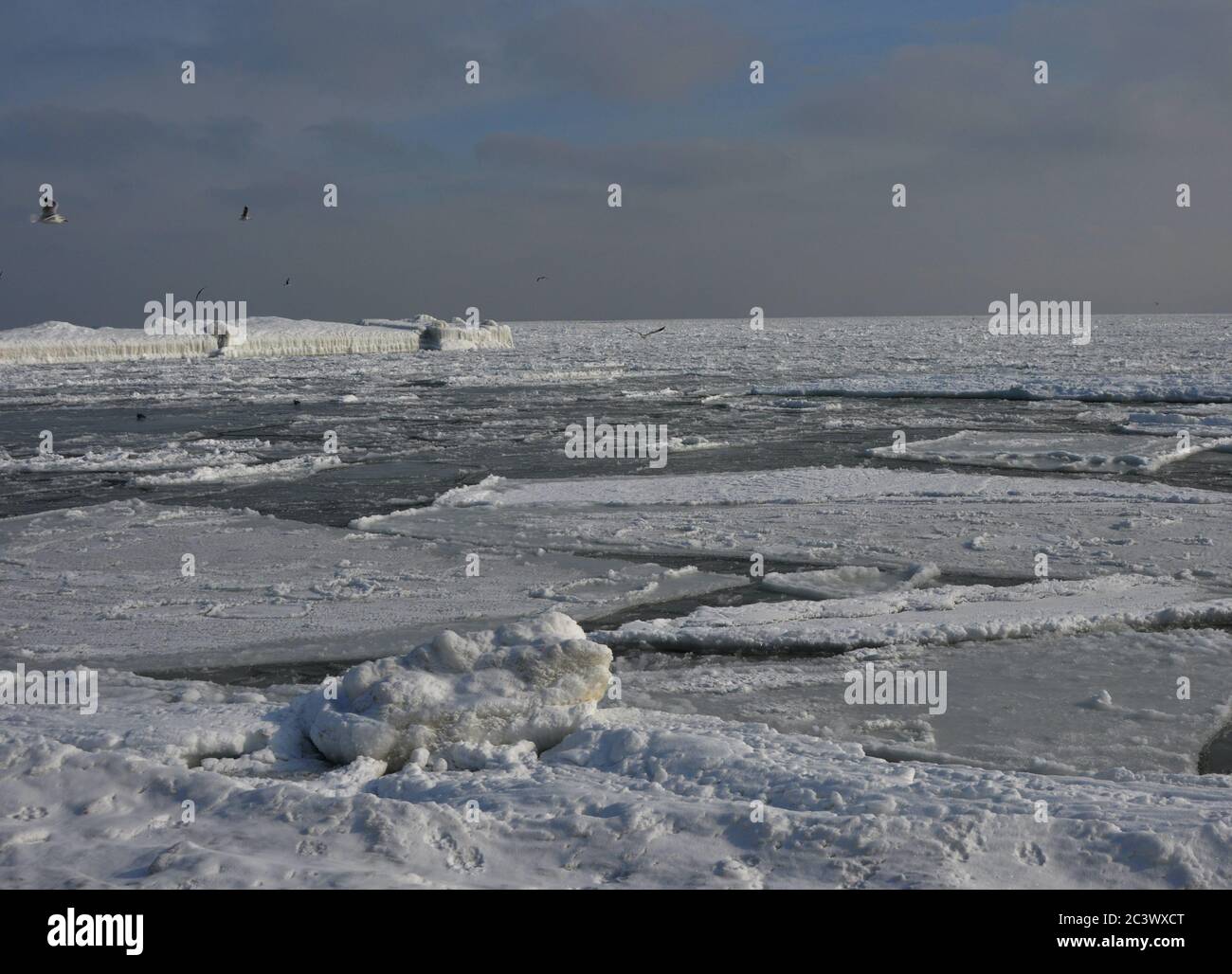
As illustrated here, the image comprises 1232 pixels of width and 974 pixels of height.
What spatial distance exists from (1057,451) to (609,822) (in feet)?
46.7

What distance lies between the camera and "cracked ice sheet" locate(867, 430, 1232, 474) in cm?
1534

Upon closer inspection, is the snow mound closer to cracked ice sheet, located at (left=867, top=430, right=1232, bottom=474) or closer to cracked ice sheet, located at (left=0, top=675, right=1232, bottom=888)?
cracked ice sheet, located at (left=0, top=675, right=1232, bottom=888)

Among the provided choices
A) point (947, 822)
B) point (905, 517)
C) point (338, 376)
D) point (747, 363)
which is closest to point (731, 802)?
point (947, 822)

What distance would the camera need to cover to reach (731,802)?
4277 millimetres

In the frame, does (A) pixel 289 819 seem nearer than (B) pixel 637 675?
Yes

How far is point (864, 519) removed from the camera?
37.5ft

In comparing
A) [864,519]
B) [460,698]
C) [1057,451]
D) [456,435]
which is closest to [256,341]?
[456,435]

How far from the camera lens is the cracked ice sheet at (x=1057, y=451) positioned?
15336 mm

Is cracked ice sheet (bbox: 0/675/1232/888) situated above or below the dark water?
below

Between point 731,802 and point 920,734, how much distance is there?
5.66 ft

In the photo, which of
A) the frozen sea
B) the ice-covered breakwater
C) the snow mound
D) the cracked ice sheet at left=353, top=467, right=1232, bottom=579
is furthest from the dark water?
the ice-covered breakwater

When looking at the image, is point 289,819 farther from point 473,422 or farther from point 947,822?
point 473,422

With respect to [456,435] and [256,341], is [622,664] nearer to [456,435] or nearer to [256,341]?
[456,435]

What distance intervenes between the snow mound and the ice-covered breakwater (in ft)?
172
